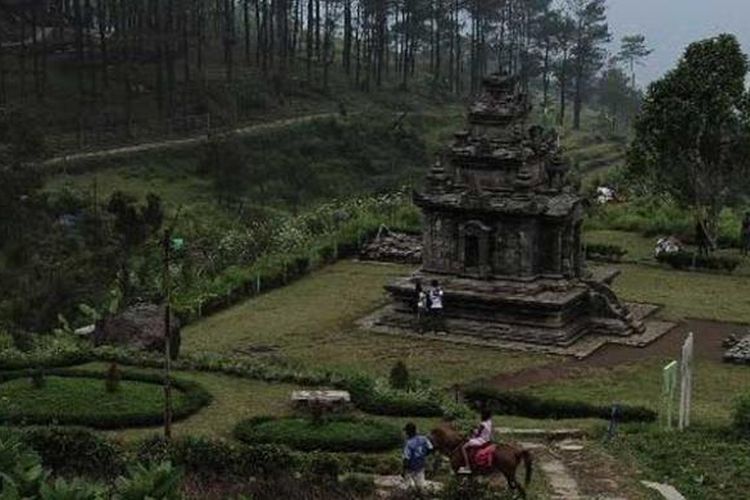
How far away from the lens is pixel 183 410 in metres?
24.3

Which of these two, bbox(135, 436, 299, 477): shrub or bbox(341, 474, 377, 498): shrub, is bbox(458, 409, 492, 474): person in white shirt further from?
bbox(135, 436, 299, 477): shrub

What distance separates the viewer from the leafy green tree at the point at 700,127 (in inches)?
1780

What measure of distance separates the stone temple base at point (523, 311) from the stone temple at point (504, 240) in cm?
3

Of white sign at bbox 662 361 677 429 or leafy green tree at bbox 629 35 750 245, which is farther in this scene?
leafy green tree at bbox 629 35 750 245

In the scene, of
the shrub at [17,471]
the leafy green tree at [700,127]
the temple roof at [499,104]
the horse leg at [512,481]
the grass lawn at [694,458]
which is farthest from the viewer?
the leafy green tree at [700,127]

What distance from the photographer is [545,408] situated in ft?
87.0

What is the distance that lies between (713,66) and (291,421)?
28.3 meters

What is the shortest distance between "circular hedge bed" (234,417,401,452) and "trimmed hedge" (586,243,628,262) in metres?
27.4

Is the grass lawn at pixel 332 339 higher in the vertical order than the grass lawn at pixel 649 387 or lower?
lower

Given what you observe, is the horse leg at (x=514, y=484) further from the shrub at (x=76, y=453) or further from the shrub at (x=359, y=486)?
the shrub at (x=76, y=453)

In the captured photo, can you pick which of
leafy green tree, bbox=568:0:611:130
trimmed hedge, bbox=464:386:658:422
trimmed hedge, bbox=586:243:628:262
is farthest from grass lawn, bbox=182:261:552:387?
leafy green tree, bbox=568:0:611:130

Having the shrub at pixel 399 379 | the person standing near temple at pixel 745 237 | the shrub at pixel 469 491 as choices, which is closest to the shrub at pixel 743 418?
the shrub at pixel 399 379

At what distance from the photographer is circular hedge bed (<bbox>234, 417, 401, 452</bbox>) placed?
22.0 m

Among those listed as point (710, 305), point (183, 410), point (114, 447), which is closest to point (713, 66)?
point (710, 305)
